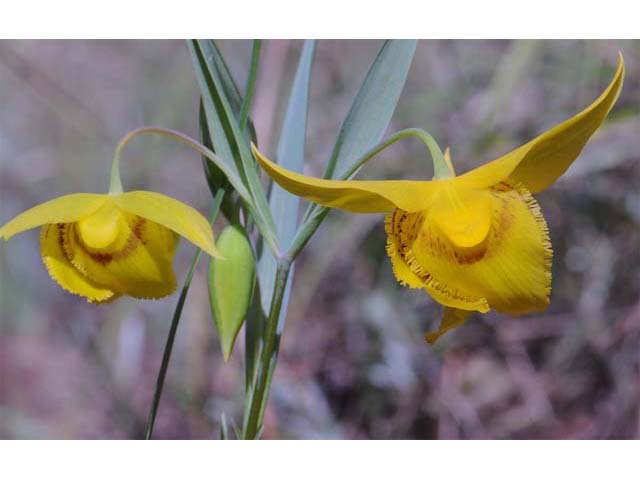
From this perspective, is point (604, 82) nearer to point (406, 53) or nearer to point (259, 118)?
point (259, 118)

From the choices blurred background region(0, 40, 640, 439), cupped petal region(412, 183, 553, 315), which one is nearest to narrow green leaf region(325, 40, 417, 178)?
cupped petal region(412, 183, 553, 315)

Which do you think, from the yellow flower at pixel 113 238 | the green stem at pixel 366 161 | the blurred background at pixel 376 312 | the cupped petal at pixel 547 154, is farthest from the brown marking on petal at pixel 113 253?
the blurred background at pixel 376 312

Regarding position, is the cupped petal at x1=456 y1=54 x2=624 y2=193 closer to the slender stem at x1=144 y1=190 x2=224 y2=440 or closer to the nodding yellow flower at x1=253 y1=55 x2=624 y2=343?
the nodding yellow flower at x1=253 y1=55 x2=624 y2=343

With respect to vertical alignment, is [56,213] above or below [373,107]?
below

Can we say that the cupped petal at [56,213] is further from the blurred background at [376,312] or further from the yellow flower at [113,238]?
the blurred background at [376,312]

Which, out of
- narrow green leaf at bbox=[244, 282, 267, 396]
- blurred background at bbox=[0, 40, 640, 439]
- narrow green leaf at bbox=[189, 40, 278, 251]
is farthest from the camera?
blurred background at bbox=[0, 40, 640, 439]

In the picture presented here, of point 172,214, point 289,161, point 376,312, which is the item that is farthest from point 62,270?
point 376,312

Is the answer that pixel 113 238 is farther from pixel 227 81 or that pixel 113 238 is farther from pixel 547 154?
pixel 547 154
